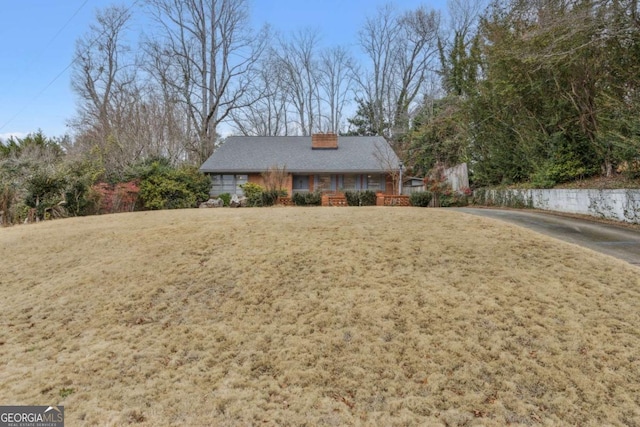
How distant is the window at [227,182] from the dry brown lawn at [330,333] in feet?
45.8

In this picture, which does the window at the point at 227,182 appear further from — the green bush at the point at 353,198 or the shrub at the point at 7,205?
the shrub at the point at 7,205

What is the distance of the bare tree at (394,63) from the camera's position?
26781 mm

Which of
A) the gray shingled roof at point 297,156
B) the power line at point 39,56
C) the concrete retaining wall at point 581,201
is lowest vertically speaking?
the concrete retaining wall at point 581,201

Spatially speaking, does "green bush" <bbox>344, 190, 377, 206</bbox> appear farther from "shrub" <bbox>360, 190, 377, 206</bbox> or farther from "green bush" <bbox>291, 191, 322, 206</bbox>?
"green bush" <bbox>291, 191, 322, 206</bbox>

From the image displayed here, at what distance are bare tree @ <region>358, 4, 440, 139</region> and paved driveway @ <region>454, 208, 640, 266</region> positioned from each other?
1908cm

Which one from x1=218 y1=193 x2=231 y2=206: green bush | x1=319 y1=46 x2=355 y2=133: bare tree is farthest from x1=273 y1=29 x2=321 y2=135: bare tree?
x1=218 y1=193 x2=231 y2=206: green bush

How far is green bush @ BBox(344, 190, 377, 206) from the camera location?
539 inches

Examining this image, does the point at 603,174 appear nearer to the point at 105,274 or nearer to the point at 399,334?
the point at 399,334

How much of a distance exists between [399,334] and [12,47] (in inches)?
789

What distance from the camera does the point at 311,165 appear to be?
778 inches

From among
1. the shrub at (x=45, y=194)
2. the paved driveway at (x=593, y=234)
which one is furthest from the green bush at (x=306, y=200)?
the shrub at (x=45, y=194)

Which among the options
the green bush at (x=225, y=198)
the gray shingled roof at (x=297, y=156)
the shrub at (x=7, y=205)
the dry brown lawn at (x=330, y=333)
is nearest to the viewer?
the dry brown lawn at (x=330, y=333)

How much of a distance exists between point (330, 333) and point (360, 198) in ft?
35.4

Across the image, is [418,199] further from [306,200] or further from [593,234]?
[593,234]
